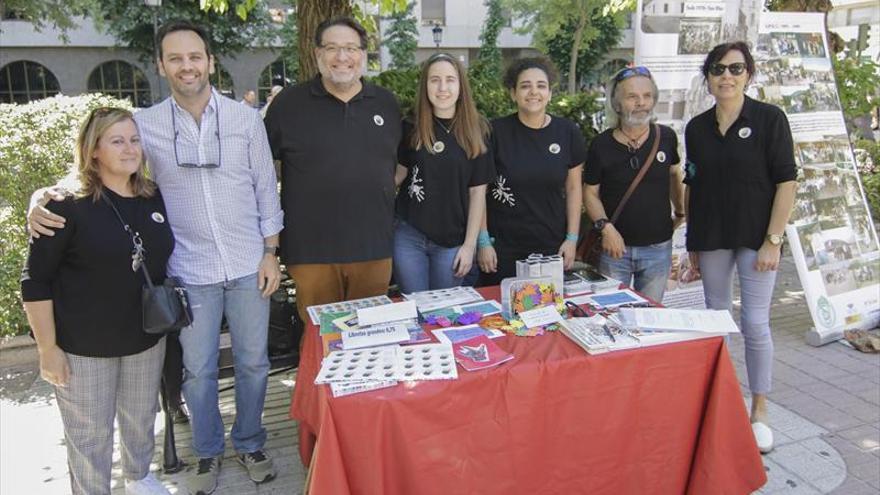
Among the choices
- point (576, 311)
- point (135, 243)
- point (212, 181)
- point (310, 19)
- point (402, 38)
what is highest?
point (402, 38)

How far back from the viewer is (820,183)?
4.66 meters

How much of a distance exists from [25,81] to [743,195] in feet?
99.3

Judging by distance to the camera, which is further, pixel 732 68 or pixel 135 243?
pixel 732 68

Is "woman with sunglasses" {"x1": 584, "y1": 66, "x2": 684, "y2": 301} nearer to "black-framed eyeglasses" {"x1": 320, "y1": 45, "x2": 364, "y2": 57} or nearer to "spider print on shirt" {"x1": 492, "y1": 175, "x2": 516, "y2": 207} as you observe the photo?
"spider print on shirt" {"x1": 492, "y1": 175, "x2": 516, "y2": 207}

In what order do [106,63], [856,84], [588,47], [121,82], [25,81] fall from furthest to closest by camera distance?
[121,82], [106,63], [588,47], [25,81], [856,84]

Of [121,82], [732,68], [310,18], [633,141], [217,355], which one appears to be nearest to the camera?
[217,355]

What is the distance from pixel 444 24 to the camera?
30.8 metres

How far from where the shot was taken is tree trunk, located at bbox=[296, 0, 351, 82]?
426 centimetres

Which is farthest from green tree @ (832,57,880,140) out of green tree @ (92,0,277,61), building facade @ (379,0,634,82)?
building facade @ (379,0,634,82)

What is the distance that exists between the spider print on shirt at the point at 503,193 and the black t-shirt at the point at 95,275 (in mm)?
1598

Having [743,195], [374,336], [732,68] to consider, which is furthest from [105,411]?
[732,68]

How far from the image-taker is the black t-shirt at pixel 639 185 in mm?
3256

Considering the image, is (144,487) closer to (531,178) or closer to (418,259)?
(418,259)

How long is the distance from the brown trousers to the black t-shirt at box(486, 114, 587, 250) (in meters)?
0.67
